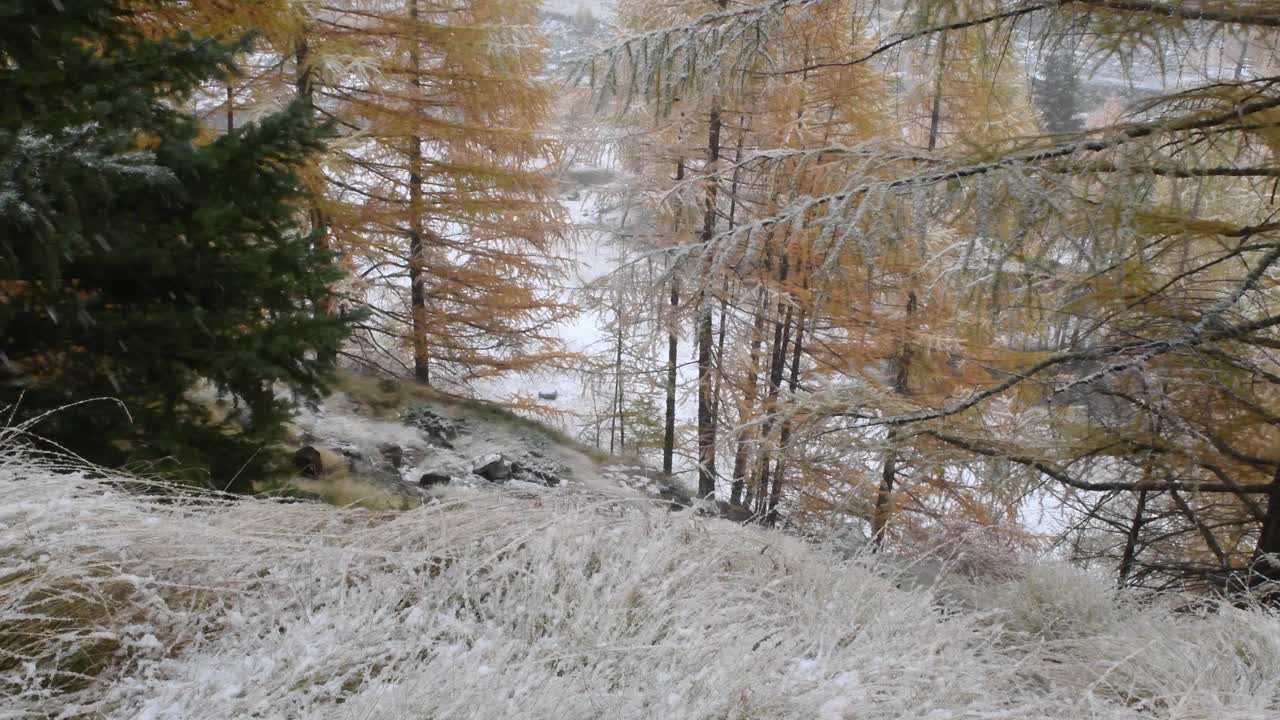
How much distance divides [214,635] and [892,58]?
4742 millimetres

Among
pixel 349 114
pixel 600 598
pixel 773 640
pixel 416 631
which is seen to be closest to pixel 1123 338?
pixel 773 640

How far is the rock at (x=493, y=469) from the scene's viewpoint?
7465mm

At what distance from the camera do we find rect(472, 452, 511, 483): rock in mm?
7465

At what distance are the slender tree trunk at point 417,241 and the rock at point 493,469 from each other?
4.09m

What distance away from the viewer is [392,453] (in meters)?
7.30

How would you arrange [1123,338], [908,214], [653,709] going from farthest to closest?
[1123,338]
[908,214]
[653,709]

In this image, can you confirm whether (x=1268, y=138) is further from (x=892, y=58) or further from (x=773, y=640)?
(x=773, y=640)

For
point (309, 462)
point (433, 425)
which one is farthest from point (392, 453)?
point (309, 462)

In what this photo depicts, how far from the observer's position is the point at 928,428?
4.66 meters

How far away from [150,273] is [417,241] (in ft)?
25.5

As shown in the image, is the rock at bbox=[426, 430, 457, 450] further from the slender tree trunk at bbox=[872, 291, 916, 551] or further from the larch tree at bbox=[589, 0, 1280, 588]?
the slender tree trunk at bbox=[872, 291, 916, 551]

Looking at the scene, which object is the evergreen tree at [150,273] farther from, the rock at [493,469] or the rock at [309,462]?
the rock at [493,469]

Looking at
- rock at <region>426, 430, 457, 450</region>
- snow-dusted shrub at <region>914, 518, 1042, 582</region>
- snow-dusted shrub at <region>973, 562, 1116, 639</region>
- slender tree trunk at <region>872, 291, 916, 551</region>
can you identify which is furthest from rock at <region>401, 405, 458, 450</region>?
snow-dusted shrub at <region>973, 562, 1116, 639</region>

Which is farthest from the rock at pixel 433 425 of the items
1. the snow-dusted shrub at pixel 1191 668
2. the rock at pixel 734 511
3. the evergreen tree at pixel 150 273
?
the snow-dusted shrub at pixel 1191 668
